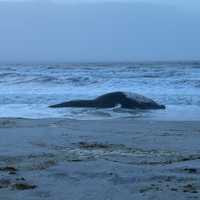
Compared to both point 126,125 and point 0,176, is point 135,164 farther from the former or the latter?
point 126,125

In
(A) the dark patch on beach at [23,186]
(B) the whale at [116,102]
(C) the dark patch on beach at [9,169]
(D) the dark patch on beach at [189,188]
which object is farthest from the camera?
(B) the whale at [116,102]

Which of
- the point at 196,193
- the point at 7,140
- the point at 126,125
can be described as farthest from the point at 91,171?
the point at 126,125

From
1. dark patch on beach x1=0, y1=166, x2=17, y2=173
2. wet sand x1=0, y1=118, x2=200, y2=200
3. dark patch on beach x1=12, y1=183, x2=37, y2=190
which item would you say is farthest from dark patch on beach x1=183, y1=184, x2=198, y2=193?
dark patch on beach x1=0, y1=166, x2=17, y2=173

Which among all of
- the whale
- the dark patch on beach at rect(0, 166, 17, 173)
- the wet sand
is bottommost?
the whale

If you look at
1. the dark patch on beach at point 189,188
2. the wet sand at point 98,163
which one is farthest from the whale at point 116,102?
the dark patch on beach at point 189,188

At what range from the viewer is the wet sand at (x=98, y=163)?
5258 millimetres

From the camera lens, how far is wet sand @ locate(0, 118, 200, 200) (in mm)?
5258

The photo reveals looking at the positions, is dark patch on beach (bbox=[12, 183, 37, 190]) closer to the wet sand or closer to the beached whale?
the wet sand

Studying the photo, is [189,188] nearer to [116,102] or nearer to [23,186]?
[23,186]

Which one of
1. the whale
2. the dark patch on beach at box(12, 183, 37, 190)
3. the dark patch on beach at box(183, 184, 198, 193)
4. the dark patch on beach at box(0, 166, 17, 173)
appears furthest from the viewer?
the whale

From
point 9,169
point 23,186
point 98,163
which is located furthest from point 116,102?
point 23,186

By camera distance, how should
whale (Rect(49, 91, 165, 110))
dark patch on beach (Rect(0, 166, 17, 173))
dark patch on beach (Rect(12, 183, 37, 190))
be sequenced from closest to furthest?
dark patch on beach (Rect(12, 183, 37, 190)), dark patch on beach (Rect(0, 166, 17, 173)), whale (Rect(49, 91, 165, 110))

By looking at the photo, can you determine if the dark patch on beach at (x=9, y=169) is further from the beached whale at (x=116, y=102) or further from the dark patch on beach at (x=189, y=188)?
the beached whale at (x=116, y=102)

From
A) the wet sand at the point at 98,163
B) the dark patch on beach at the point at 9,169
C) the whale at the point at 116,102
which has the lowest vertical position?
the whale at the point at 116,102
